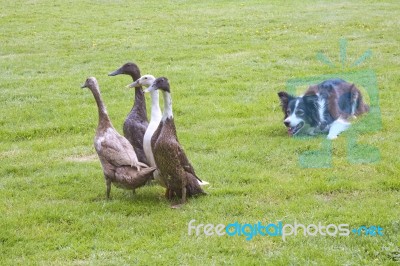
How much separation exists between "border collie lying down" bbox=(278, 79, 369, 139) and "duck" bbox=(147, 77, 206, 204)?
95.6 inches

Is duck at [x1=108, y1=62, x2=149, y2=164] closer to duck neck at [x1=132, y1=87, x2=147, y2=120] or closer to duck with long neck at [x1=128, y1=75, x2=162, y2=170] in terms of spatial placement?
duck neck at [x1=132, y1=87, x2=147, y2=120]

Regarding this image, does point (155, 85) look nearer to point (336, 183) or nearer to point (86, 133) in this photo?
point (336, 183)

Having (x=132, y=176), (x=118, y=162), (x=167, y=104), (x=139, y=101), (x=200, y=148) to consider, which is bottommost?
(x=200, y=148)

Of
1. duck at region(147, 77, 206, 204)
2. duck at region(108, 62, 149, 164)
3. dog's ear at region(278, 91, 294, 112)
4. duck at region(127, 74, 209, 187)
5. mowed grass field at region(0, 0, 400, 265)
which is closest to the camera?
mowed grass field at region(0, 0, 400, 265)

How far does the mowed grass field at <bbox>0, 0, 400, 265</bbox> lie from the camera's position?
6109 mm

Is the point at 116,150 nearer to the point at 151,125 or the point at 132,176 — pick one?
the point at 132,176

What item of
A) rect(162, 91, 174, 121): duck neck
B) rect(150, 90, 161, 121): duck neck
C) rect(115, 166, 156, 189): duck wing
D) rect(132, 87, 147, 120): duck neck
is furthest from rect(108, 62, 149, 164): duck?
rect(162, 91, 174, 121): duck neck

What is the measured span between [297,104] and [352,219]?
2.80m

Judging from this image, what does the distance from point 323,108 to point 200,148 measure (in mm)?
1721

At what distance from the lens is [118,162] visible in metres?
7.10

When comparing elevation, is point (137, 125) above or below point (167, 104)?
below

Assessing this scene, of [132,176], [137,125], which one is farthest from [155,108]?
[132,176]

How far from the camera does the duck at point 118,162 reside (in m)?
6.96

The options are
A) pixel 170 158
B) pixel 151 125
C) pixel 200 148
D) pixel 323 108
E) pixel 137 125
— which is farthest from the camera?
pixel 200 148
